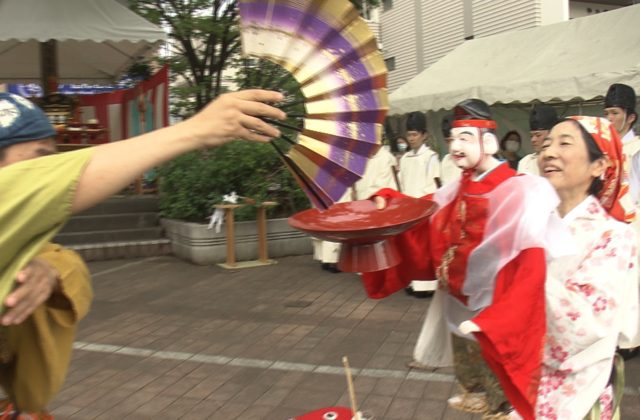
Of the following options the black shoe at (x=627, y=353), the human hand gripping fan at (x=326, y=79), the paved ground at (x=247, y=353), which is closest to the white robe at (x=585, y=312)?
the human hand gripping fan at (x=326, y=79)

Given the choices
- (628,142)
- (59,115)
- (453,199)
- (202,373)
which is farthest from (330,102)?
(59,115)

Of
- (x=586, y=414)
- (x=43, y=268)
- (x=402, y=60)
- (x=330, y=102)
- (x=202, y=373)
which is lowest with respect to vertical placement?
(x=202, y=373)

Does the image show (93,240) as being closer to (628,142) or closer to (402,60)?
(628,142)

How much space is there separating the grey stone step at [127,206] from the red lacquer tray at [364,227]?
372 inches

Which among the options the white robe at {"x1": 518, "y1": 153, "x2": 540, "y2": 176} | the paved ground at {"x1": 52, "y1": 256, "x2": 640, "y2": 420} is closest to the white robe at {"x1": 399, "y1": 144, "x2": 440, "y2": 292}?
the white robe at {"x1": 518, "y1": 153, "x2": 540, "y2": 176}

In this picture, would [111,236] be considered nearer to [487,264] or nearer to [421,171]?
[421,171]

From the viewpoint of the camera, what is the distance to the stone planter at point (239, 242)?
9164 mm

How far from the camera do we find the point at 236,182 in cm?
979

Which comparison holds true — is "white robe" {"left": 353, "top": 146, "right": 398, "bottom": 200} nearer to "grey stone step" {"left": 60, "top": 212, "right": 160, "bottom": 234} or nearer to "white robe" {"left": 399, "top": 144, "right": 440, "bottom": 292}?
"white robe" {"left": 399, "top": 144, "right": 440, "bottom": 292}

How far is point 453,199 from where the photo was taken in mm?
2701

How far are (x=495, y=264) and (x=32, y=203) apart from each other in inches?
68.7

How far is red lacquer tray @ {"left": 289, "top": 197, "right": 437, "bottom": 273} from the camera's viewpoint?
2.22 meters

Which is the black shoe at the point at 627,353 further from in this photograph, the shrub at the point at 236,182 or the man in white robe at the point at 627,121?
the shrub at the point at 236,182

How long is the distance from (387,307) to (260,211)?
10.4ft
